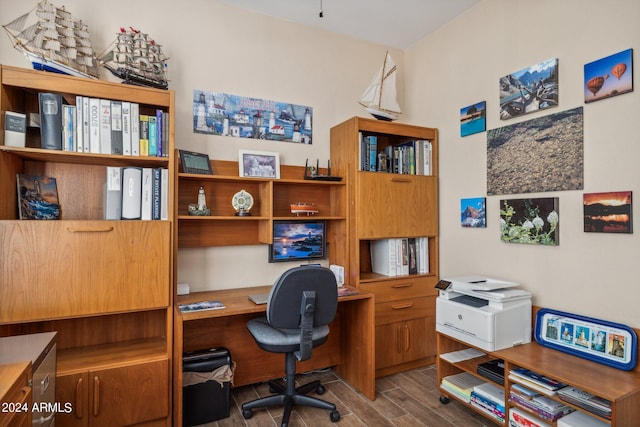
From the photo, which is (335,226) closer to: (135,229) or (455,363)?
(455,363)

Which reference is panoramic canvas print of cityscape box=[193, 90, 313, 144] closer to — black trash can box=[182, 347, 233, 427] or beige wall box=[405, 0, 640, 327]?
beige wall box=[405, 0, 640, 327]

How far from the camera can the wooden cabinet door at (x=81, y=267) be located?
1.72m

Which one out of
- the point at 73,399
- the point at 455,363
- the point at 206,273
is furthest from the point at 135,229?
the point at 455,363

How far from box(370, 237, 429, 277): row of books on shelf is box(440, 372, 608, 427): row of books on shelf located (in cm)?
90

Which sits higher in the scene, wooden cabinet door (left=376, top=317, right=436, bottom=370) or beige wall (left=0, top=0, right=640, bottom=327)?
beige wall (left=0, top=0, right=640, bottom=327)

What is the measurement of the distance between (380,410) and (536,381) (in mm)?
984

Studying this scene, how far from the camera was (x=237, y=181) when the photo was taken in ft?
8.63

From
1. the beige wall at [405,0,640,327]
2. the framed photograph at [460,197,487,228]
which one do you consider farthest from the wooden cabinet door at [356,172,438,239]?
the framed photograph at [460,197,487,228]

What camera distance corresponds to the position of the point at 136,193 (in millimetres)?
2047

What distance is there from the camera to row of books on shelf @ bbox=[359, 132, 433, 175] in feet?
9.50

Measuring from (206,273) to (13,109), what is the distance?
4.82ft

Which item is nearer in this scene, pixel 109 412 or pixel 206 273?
pixel 109 412

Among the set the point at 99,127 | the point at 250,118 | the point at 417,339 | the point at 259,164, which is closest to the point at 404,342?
the point at 417,339

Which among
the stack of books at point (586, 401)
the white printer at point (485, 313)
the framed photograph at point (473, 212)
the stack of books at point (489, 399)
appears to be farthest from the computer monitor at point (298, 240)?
the stack of books at point (586, 401)
